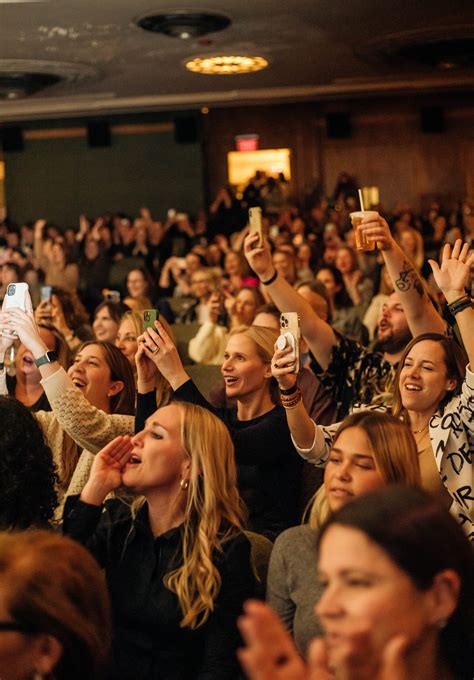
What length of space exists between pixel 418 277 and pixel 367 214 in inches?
14.2

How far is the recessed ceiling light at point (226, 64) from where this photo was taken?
999 cm

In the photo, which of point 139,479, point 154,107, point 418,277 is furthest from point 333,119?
point 139,479

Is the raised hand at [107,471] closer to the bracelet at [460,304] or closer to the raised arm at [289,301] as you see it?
the bracelet at [460,304]

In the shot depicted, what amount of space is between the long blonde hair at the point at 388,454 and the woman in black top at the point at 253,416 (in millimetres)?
790

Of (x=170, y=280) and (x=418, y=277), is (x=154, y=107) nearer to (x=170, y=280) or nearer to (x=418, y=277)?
(x=170, y=280)

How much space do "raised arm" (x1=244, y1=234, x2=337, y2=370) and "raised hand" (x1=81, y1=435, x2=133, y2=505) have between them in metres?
1.36

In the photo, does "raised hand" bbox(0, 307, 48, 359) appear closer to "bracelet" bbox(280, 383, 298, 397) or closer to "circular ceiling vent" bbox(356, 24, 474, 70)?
"bracelet" bbox(280, 383, 298, 397)

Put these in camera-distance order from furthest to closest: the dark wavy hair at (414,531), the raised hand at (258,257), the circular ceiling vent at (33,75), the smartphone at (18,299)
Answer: the circular ceiling vent at (33,75)
the raised hand at (258,257)
the smartphone at (18,299)
the dark wavy hair at (414,531)

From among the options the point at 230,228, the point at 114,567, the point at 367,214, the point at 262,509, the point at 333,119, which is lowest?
the point at 230,228

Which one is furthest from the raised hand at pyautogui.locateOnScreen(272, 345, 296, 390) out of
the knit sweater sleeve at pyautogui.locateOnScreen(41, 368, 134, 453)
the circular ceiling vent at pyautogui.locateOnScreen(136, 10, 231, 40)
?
the circular ceiling vent at pyautogui.locateOnScreen(136, 10, 231, 40)

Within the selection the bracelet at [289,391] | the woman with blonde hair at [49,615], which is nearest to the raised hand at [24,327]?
the bracelet at [289,391]

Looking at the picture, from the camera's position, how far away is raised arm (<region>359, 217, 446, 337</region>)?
3.53 metres

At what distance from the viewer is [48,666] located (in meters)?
1.59

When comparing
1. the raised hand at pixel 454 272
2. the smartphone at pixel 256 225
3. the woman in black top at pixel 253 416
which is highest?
the raised hand at pixel 454 272
